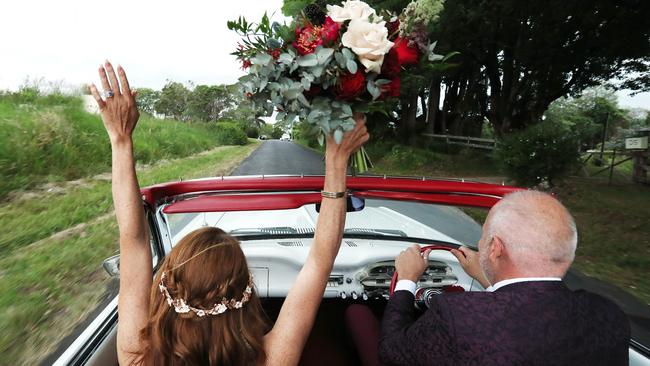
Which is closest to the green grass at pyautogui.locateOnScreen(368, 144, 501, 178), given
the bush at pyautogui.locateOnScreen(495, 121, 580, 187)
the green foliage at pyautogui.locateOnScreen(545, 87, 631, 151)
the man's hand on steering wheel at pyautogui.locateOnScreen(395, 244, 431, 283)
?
the bush at pyautogui.locateOnScreen(495, 121, 580, 187)

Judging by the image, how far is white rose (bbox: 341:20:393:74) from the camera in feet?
4.15

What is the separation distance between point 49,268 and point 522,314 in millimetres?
5451

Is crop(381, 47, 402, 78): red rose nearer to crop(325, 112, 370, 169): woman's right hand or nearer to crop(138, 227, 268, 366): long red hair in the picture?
crop(325, 112, 370, 169): woman's right hand

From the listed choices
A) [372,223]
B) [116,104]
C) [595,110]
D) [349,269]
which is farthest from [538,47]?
[595,110]

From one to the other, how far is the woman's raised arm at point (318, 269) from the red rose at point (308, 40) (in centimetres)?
26

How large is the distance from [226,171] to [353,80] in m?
14.8

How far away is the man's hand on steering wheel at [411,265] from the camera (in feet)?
5.65

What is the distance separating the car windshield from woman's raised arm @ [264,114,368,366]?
1441mm

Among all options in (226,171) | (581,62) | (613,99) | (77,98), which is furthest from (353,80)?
(613,99)

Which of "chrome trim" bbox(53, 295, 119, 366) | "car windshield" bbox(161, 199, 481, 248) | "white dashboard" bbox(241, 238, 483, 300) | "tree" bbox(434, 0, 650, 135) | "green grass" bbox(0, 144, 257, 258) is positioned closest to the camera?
"chrome trim" bbox(53, 295, 119, 366)

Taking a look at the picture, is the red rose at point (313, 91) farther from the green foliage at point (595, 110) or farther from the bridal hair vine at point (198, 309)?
the green foliage at point (595, 110)

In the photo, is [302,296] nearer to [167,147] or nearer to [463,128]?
[167,147]

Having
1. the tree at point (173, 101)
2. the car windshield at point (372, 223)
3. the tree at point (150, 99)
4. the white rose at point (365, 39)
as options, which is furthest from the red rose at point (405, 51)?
the tree at point (173, 101)

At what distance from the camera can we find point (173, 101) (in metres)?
27.0
